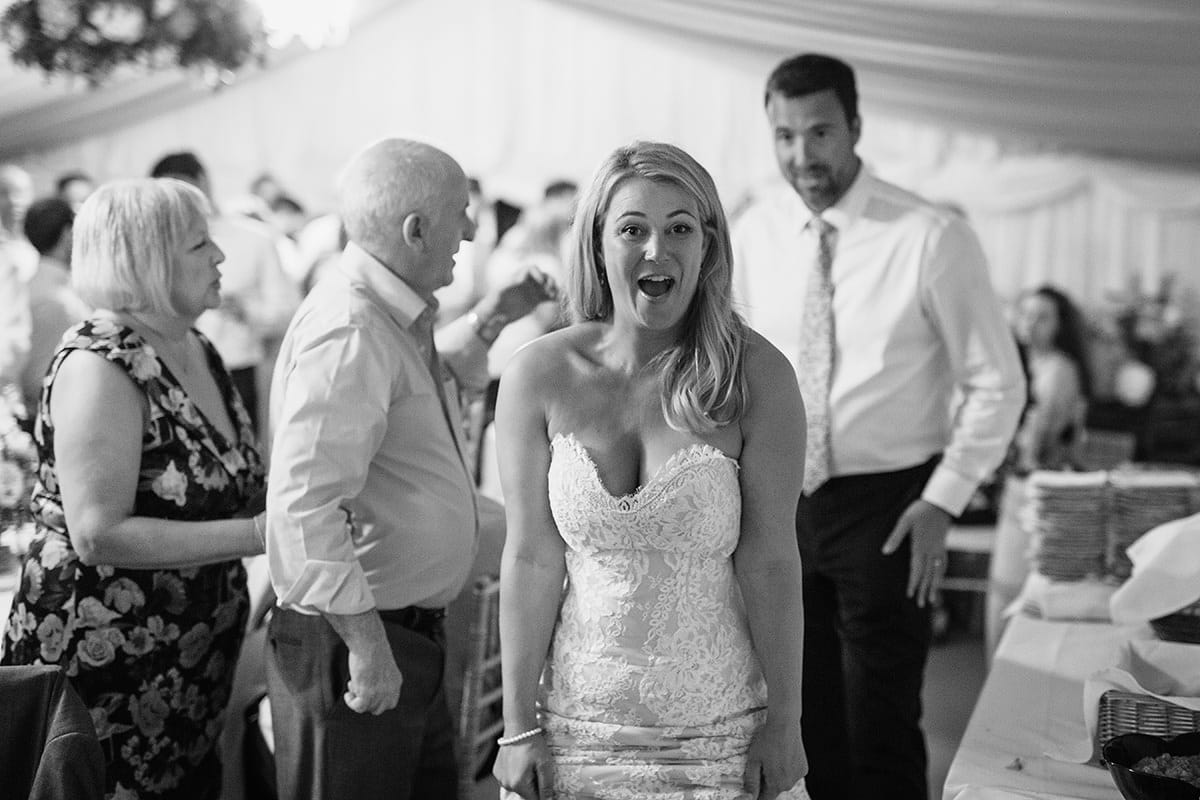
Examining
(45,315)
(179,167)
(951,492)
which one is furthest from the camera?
(45,315)

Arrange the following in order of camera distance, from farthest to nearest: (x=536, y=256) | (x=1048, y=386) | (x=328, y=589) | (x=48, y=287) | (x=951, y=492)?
(x=1048, y=386) < (x=536, y=256) < (x=48, y=287) < (x=951, y=492) < (x=328, y=589)

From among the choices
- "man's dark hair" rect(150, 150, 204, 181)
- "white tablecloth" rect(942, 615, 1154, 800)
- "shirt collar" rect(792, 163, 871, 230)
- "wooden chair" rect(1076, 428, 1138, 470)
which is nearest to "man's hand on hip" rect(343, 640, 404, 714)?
"white tablecloth" rect(942, 615, 1154, 800)

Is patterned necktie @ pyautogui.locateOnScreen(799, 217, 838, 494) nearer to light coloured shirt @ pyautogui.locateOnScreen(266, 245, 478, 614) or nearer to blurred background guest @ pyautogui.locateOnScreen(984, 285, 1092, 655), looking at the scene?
light coloured shirt @ pyautogui.locateOnScreen(266, 245, 478, 614)

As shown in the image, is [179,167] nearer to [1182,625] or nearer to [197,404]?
[197,404]

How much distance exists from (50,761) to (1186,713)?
5.26ft

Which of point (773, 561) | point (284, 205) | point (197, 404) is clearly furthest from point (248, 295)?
point (773, 561)

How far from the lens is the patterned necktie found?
2.69 metres

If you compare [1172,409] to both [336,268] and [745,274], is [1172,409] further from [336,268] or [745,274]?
[336,268]

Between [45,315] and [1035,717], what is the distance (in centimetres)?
373

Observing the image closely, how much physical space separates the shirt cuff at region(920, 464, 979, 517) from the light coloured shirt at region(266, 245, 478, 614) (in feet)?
3.06

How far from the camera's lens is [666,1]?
204 inches

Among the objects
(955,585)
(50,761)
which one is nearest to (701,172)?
(50,761)

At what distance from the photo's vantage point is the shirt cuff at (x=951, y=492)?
2.62m

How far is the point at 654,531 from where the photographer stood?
171cm
